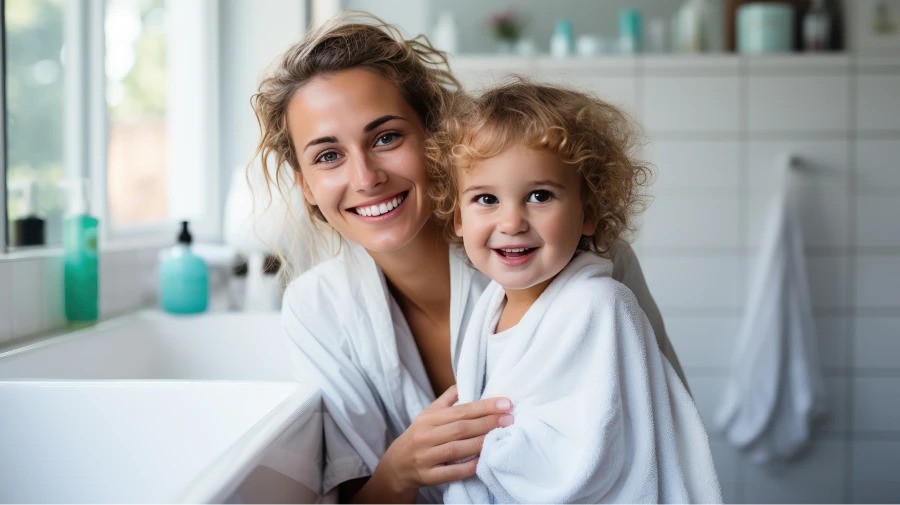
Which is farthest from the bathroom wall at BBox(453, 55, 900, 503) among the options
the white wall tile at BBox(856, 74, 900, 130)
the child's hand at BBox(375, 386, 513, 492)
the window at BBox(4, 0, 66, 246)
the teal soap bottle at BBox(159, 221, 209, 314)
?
the child's hand at BBox(375, 386, 513, 492)

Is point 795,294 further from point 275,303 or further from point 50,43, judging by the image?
point 50,43

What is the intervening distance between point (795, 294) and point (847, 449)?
0.55 m

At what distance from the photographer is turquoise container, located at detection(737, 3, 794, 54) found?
2.66 m

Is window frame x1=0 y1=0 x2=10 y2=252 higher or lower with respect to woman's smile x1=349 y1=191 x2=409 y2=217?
higher

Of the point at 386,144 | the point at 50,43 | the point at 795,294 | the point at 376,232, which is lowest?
the point at 795,294

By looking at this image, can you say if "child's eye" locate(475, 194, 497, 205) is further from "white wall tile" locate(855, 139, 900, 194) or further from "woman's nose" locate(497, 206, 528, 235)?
"white wall tile" locate(855, 139, 900, 194)

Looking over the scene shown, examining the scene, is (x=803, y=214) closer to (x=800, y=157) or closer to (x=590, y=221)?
(x=800, y=157)

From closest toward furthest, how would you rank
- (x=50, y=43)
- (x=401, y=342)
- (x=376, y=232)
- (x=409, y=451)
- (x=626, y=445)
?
1. (x=626, y=445)
2. (x=409, y=451)
3. (x=376, y=232)
4. (x=401, y=342)
5. (x=50, y=43)

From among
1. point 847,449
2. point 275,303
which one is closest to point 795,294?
point 847,449

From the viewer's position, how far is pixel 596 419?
2.97ft

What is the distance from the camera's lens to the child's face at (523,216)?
0.99 meters

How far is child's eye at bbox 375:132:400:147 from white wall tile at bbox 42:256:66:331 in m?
0.66

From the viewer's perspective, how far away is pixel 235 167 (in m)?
2.63

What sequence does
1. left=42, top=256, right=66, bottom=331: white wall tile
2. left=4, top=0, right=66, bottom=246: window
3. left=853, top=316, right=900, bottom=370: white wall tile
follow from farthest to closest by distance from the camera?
1. left=853, top=316, right=900, bottom=370: white wall tile
2. left=4, top=0, right=66, bottom=246: window
3. left=42, top=256, right=66, bottom=331: white wall tile
